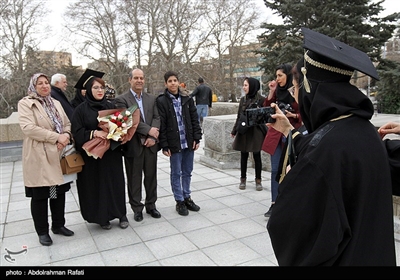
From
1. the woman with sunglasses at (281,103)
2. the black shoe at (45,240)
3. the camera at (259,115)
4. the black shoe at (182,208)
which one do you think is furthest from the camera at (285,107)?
the black shoe at (45,240)

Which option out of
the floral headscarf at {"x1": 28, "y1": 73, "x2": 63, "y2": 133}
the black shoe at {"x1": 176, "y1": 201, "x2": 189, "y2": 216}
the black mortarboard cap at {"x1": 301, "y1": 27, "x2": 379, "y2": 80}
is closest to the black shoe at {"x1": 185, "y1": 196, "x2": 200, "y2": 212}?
the black shoe at {"x1": 176, "y1": 201, "x2": 189, "y2": 216}

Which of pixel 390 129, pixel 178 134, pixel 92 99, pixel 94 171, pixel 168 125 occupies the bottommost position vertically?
pixel 94 171

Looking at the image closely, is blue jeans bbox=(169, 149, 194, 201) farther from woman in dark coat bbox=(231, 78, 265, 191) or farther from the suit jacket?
woman in dark coat bbox=(231, 78, 265, 191)

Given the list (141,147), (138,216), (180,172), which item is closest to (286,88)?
(180,172)

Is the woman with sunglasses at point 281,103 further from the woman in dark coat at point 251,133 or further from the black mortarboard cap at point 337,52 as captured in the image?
the black mortarboard cap at point 337,52

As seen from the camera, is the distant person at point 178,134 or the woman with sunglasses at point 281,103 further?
the distant person at point 178,134

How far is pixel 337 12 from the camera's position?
1552 cm

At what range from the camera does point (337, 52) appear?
1.49 meters

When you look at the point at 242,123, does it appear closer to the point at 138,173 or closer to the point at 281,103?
the point at 281,103

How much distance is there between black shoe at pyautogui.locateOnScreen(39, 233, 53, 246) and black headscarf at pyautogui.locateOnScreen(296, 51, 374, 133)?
335cm

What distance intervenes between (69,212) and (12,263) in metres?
1.55

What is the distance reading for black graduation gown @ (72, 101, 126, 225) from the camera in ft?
13.2

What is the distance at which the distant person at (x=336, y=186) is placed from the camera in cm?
137

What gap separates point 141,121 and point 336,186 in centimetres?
338
